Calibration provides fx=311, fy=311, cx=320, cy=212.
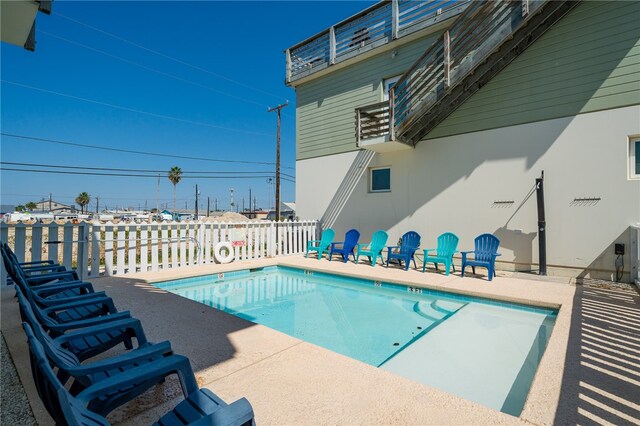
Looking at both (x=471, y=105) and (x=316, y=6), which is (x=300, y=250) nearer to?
(x=471, y=105)

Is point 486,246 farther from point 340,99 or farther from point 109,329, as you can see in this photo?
point 109,329

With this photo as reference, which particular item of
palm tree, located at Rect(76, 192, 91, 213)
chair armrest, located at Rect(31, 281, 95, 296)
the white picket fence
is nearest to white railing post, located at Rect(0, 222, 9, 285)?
the white picket fence

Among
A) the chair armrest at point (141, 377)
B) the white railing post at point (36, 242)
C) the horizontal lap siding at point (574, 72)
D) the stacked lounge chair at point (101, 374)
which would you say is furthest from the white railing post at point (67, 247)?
the horizontal lap siding at point (574, 72)

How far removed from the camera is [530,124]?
23.0ft

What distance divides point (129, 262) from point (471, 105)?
29.4 ft

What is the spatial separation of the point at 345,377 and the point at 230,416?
135 centimetres

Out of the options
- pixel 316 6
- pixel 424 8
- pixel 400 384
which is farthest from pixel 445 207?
pixel 316 6

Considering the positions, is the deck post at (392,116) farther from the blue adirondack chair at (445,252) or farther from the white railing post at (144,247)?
the white railing post at (144,247)

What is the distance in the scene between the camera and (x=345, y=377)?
248 cm

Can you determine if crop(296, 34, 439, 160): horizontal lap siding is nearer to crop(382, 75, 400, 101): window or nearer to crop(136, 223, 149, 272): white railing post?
crop(382, 75, 400, 101): window

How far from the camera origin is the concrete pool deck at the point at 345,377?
2.01 m

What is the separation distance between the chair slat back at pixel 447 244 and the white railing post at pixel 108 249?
23.9ft

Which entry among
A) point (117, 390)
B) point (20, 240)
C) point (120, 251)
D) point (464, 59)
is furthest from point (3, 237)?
point (464, 59)

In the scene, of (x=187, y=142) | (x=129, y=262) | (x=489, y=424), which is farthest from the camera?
(x=187, y=142)
